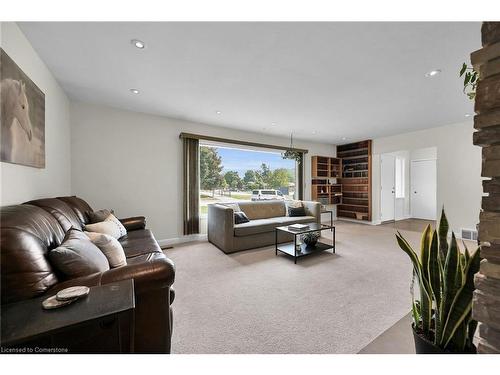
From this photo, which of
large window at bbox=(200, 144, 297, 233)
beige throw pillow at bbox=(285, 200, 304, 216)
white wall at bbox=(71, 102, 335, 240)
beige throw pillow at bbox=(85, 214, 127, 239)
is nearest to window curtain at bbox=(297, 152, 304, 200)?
large window at bbox=(200, 144, 297, 233)

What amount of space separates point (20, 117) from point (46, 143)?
0.73m

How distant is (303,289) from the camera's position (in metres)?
2.21

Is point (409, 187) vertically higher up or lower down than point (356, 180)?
lower down

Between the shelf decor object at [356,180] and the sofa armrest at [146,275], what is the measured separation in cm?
608

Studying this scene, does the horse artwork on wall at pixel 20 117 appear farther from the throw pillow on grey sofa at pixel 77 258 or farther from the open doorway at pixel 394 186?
the open doorway at pixel 394 186

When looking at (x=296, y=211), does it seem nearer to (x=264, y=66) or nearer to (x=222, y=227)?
(x=222, y=227)

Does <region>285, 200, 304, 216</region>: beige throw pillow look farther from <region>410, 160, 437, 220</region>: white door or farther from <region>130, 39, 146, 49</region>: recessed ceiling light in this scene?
<region>410, 160, 437, 220</region>: white door

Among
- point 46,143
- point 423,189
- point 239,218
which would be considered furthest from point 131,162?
point 423,189

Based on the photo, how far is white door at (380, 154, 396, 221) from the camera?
6.04 m

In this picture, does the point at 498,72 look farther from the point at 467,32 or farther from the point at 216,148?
the point at 216,148

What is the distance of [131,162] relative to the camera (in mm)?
3584

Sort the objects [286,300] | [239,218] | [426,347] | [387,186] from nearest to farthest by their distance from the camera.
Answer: [426,347], [286,300], [239,218], [387,186]

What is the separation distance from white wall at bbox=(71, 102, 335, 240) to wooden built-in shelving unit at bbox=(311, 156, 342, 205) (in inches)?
135

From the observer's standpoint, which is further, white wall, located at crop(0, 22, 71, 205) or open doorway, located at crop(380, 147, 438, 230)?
open doorway, located at crop(380, 147, 438, 230)
